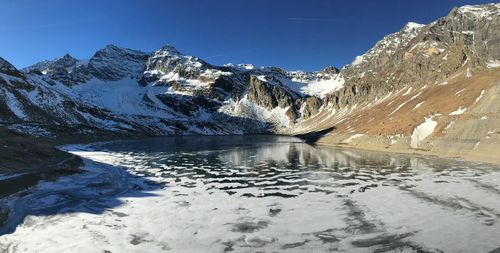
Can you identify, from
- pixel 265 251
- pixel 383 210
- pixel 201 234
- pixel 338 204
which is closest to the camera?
pixel 265 251

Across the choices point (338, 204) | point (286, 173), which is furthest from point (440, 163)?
point (338, 204)

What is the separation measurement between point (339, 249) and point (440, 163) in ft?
148

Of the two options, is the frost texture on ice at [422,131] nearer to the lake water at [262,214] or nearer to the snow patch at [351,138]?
the snow patch at [351,138]

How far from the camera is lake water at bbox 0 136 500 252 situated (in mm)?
21453

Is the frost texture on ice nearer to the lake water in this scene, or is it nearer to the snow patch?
the snow patch

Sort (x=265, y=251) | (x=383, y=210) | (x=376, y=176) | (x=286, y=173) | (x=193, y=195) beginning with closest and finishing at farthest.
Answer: (x=265, y=251) < (x=383, y=210) < (x=193, y=195) < (x=376, y=176) < (x=286, y=173)

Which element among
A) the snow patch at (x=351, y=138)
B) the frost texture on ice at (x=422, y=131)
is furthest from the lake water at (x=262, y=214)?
the snow patch at (x=351, y=138)

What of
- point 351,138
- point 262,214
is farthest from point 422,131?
point 262,214

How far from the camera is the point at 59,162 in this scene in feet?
189

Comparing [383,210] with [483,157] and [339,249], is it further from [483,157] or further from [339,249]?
[483,157]

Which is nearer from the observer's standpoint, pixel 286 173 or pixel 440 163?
pixel 286 173

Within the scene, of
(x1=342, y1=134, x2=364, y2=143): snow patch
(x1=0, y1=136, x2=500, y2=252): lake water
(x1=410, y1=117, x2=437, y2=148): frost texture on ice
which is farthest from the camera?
(x1=342, y1=134, x2=364, y2=143): snow patch

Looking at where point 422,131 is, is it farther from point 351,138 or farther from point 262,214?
point 262,214

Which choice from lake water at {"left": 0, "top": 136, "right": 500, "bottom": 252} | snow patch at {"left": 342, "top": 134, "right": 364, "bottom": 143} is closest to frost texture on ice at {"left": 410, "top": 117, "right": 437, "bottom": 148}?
snow patch at {"left": 342, "top": 134, "right": 364, "bottom": 143}
